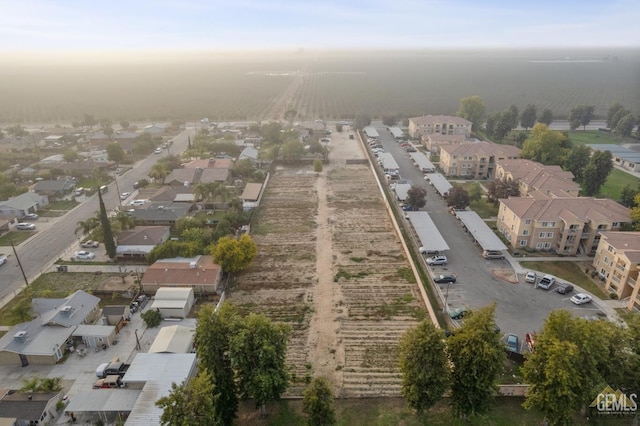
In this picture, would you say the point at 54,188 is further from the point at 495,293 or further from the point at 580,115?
the point at 580,115

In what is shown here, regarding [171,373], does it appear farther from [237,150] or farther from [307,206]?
[237,150]

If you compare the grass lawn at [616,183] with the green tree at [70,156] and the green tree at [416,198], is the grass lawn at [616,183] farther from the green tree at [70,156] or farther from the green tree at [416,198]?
the green tree at [70,156]

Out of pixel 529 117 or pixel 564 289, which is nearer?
pixel 564 289

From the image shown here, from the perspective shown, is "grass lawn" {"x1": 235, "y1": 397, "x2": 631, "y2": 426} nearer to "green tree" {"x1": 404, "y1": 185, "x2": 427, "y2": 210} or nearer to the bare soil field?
the bare soil field

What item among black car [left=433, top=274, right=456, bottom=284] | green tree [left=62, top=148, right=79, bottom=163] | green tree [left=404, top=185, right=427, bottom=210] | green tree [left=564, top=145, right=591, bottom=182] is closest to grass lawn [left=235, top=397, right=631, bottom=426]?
black car [left=433, top=274, right=456, bottom=284]

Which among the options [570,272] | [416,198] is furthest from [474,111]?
[570,272]

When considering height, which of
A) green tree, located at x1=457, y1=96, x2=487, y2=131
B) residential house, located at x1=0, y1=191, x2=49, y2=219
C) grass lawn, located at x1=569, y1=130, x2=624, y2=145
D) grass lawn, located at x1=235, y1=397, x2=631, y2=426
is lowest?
grass lawn, located at x1=235, y1=397, x2=631, y2=426
